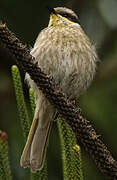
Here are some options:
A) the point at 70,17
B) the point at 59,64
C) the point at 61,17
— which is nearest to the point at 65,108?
the point at 59,64

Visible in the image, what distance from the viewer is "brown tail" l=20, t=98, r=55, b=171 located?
11.5ft

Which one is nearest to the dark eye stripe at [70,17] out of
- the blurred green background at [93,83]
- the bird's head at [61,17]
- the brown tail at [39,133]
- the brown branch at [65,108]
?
the bird's head at [61,17]

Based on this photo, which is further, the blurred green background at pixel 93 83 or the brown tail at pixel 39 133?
the blurred green background at pixel 93 83

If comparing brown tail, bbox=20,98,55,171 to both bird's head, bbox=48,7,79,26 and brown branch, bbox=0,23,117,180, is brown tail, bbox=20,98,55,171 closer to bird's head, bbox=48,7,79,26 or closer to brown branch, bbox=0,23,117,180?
bird's head, bbox=48,7,79,26

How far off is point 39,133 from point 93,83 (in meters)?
1.57

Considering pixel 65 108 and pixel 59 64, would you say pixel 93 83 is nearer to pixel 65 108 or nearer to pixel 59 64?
pixel 59 64

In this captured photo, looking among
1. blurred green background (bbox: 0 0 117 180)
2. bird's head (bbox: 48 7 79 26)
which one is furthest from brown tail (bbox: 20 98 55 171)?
bird's head (bbox: 48 7 79 26)

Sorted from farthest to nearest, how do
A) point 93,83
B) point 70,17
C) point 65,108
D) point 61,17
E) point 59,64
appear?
1. point 93,83
2. point 70,17
3. point 61,17
4. point 59,64
5. point 65,108

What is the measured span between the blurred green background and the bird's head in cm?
43

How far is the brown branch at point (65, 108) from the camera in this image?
2.10 metres

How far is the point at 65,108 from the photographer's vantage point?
7.61 ft

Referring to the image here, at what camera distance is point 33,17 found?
5.55m

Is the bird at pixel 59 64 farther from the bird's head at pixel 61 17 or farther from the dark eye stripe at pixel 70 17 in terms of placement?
the dark eye stripe at pixel 70 17

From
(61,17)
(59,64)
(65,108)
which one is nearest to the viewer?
(65,108)
